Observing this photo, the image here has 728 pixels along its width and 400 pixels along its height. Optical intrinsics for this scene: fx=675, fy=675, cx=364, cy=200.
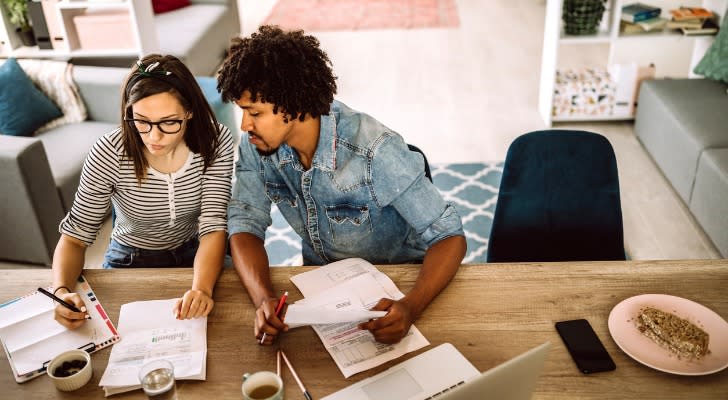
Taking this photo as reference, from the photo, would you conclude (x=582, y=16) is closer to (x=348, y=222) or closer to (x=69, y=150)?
(x=348, y=222)

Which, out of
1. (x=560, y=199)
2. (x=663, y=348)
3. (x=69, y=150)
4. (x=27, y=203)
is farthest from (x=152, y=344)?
(x=69, y=150)

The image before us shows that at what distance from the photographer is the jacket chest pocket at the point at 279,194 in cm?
174

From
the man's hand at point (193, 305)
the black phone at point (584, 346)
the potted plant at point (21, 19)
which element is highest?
the potted plant at point (21, 19)

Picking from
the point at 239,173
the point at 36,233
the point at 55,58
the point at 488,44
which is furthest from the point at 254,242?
the point at 488,44

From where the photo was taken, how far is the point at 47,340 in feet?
4.68

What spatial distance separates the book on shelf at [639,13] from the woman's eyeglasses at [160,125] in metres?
2.95

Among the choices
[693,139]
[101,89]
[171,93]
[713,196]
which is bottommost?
[713,196]

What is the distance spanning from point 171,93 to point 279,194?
0.37 meters

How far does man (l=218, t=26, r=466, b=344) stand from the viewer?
4.90 feet

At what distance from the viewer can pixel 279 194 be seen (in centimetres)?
175

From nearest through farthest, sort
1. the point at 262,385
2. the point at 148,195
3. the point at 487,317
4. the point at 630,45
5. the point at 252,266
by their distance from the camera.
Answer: the point at 262,385 < the point at 487,317 < the point at 252,266 < the point at 148,195 < the point at 630,45

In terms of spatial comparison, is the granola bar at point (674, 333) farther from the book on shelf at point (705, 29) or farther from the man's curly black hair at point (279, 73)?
the book on shelf at point (705, 29)

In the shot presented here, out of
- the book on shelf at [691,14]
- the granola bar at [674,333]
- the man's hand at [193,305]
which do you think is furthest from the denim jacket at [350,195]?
the book on shelf at [691,14]

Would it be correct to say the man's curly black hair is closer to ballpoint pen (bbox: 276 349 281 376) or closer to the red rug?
ballpoint pen (bbox: 276 349 281 376)
